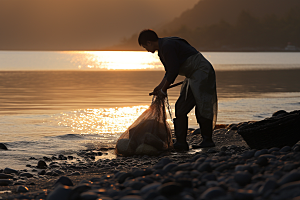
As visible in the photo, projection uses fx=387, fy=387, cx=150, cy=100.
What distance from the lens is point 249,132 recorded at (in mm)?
5461

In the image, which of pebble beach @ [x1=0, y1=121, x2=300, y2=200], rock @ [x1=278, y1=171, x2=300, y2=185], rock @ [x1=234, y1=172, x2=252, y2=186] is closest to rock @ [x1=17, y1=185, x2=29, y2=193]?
pebble beach @ [x1=0, y1=121, x2=300, y2=200]

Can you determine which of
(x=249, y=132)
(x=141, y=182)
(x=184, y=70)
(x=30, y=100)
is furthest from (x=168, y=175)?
(x=30, y=100)

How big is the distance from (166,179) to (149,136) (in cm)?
263

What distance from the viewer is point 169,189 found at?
9.80 ft

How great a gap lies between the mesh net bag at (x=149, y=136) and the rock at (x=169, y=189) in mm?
2843

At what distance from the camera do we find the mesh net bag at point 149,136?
19.4 feet

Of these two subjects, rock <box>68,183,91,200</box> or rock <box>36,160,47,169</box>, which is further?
rock <box>36,160,47,169</box>

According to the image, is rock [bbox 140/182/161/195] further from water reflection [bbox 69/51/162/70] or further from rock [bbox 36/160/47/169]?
water reflection [bbox 69/51/162/70]

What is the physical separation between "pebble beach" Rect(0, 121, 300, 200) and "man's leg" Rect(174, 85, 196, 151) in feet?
1.33

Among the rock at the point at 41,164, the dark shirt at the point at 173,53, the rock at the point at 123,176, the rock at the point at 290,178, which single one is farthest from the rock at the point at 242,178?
the rock at the point at 41,164

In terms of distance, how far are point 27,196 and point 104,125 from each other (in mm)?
5445

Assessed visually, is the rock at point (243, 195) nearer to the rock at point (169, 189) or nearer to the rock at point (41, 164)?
the rock at point (169, 189)

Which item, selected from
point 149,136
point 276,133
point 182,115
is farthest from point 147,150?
point 276,133

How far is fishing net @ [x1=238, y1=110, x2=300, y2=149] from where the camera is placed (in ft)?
17.2
